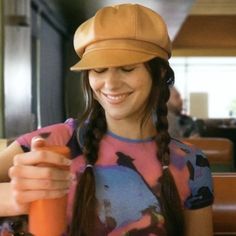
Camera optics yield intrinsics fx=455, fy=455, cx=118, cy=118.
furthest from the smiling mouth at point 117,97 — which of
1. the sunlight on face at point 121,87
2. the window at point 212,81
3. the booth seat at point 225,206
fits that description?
the window at point 212,81

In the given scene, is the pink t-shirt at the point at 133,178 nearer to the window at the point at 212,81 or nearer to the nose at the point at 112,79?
the nose at the point at 112,79

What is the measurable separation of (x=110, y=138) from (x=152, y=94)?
0.14 metres

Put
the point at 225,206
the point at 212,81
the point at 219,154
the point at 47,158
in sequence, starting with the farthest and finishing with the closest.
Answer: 1. the point at 212,81
2. the point at 219,154
3. the point at 225,206
4. the point at 47,158

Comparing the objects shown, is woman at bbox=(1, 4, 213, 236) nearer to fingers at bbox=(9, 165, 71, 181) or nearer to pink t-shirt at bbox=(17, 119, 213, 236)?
pink t-shirt at bbox=(17, 119, 213, 236)

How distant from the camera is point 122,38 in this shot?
2.94ft

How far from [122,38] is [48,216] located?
1.40 feet

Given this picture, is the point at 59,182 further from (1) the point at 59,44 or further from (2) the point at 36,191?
(1) the point at 59,44

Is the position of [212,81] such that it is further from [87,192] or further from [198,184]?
[87,192]

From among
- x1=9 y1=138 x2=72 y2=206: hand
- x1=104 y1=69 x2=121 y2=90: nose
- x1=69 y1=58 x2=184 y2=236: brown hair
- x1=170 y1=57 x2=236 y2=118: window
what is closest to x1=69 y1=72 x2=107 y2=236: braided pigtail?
x1=69 y1=58 x2=184 y2=236: brown hair

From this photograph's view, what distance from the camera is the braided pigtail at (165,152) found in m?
0.96

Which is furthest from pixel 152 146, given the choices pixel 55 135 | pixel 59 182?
pixel 59 182

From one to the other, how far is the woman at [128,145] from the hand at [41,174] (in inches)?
7.2

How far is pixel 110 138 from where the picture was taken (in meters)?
1.02

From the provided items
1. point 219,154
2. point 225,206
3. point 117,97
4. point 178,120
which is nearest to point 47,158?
point 117,97
